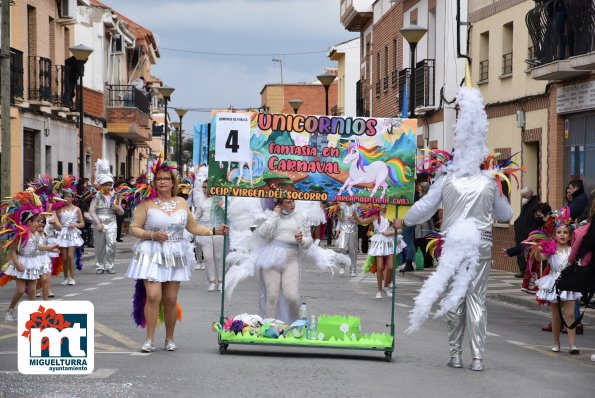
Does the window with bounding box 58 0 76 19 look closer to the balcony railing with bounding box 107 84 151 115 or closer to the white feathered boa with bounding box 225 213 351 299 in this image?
the balcony railing with bounding box 107 84 151 115

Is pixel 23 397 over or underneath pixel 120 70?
underneath

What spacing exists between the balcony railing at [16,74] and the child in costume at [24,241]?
18.0 m

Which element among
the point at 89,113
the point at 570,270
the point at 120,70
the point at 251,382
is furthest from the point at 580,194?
the point at 120,70

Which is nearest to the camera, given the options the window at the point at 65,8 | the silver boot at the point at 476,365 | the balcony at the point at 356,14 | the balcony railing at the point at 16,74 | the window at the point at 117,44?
the silver boot at the point at 476,365

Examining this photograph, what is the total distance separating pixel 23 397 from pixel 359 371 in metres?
2.99

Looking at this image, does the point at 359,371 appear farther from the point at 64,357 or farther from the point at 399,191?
the point at 64,357

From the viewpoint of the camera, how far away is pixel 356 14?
50.8 metres

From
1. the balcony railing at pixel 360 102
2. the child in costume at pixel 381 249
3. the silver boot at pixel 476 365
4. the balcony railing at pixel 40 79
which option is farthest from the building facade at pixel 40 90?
the silver boot at pixel 476 365

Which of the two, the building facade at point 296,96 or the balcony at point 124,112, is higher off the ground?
the building facade at point 296,96

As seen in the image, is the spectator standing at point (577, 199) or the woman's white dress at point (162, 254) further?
the spectator standing at point (577, 199)

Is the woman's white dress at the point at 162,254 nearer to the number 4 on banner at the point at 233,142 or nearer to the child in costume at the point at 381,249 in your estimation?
the number 4 on banner at the point at 233,142

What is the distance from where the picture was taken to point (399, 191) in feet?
37.7

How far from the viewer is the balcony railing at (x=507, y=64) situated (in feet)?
94.9

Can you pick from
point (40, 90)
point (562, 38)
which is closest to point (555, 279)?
point (562, 38)
